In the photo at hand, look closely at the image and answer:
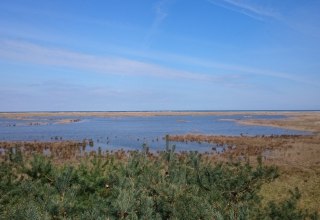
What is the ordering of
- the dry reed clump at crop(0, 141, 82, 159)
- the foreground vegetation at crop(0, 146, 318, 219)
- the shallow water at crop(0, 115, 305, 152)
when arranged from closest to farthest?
the foreground vegetation at crop(0, 146, 318, 219)
the dry reed clump at crop(0, 141, 82, 159)
the shallow water at crop(0, 115, 305, 152)

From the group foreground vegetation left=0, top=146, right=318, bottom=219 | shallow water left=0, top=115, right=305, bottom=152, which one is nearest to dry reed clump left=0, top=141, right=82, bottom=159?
shallow water left=0, top=115, right=305, bottom=152

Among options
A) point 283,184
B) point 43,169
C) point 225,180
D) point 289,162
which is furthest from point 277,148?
point 43,169

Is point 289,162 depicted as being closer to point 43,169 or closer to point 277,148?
point 277,148

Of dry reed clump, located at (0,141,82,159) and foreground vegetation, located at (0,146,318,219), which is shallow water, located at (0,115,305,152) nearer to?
dry reed clump, located at (0,141,82,159)

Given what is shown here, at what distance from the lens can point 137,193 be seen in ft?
23.3

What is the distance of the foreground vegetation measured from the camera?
6.38 metres

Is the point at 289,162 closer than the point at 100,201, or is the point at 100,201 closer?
the point at 100,201

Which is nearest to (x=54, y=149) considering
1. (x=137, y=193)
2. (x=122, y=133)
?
(x=122, y=133)

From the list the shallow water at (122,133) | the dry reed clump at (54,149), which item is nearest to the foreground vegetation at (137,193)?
the dry reed clump at (54,149)

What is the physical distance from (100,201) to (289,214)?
3.75m

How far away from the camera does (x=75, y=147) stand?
41594 millimetres

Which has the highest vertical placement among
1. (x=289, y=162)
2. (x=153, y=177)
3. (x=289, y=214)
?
(x=153, y=177)

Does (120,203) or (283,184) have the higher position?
(120,203)

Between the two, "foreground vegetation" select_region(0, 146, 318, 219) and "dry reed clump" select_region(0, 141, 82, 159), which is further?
"dry reed clump" select_region(0, 141, 82, 159)
